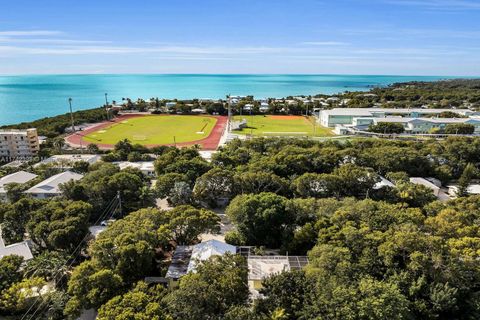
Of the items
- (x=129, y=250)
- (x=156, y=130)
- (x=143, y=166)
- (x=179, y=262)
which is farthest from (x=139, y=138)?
(x=129, y=250)

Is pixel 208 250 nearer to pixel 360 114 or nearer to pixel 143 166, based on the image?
pixel 143 166

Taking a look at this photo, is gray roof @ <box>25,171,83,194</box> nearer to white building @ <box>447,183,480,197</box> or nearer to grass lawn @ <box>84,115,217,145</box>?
grass lawn @ <box>84,115,217,145</box>

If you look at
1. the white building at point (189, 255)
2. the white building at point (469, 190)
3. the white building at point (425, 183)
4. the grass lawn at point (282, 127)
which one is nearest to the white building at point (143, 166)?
the white building at point (189, 255)

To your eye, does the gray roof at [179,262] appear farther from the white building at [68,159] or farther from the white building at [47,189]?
the white building at [68,159]

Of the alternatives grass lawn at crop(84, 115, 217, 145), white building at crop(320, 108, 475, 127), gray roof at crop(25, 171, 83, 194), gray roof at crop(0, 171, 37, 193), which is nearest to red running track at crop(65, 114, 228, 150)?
grass lawn at crop(84, 115, 217, 145)

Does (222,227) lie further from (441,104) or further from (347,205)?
(441,104)

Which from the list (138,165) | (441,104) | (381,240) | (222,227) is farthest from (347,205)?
(441,104)
